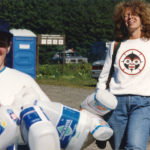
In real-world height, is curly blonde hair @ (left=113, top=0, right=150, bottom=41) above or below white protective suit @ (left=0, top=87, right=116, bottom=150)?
above

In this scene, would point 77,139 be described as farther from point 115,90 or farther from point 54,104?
point 115,90

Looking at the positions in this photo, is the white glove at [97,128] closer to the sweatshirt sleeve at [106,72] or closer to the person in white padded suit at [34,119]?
A: the person in white padded suit at [34,119]

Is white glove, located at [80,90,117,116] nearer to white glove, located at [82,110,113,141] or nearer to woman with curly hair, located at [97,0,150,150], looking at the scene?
white glove, located at [82,110,113,141]

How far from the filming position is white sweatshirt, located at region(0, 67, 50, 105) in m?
2.99

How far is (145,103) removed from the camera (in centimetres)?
376

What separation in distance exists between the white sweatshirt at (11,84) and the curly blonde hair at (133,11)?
132cm

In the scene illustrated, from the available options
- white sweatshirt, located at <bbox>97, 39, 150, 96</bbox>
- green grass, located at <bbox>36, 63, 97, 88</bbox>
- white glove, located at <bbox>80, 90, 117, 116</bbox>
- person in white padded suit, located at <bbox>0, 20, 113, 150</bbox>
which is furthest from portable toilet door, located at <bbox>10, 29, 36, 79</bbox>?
person in white padded suit, located at <bbox>0, 20, 113, 150</bbox>

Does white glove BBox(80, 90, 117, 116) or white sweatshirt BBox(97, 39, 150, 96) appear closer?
white glove BBox(80, 90, 117, 116)

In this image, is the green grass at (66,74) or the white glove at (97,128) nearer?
the white glove at (97,128)

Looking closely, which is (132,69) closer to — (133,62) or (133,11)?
(133,62)

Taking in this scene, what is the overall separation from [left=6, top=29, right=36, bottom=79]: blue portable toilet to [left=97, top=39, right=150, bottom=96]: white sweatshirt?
15.3 metres

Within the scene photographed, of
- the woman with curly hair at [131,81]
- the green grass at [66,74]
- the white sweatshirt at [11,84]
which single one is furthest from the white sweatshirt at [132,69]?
the green grass at [66,74]

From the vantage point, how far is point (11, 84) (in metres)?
3.04

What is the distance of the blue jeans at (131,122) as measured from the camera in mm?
3643
